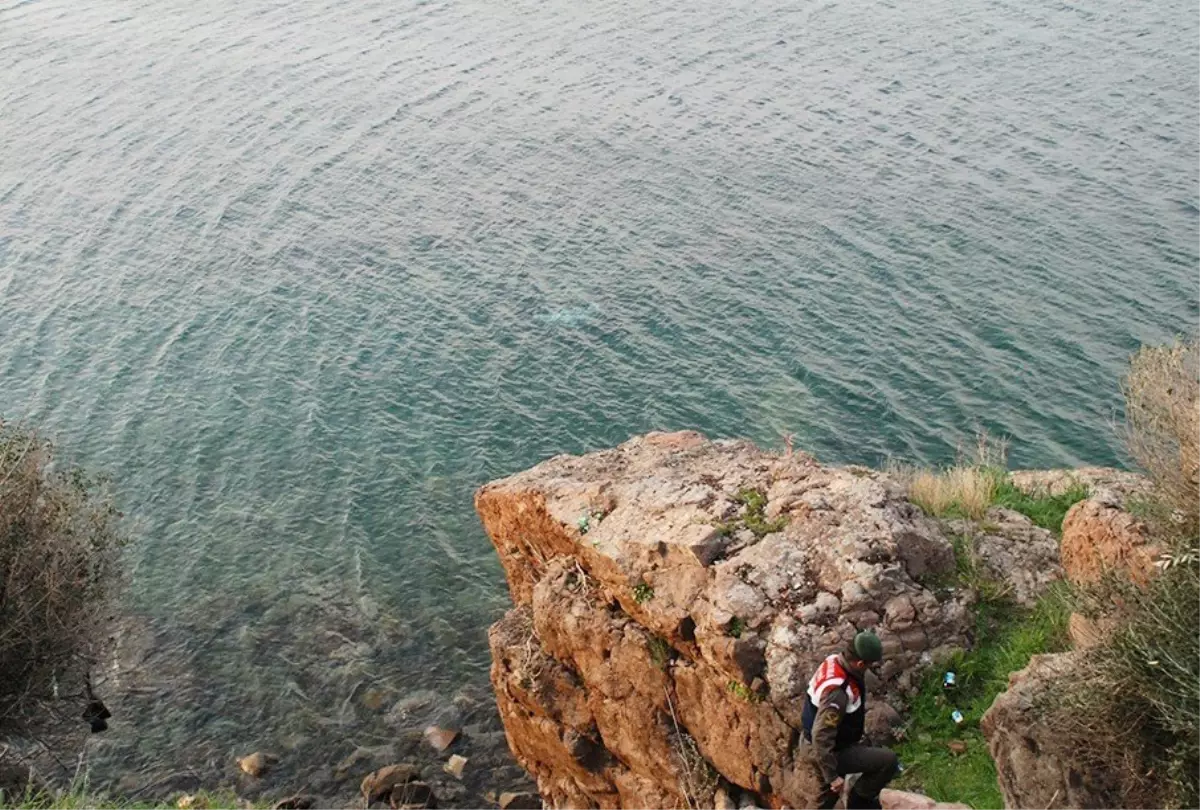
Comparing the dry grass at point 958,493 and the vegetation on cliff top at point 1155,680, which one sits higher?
the vegetation on cliff top at point 1155,680

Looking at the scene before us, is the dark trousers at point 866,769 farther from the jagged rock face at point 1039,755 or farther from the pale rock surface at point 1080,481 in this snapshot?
the pale rock surface at point 1080,481

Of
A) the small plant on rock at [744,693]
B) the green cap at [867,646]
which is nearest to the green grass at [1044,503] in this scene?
the small plant on rock at [744,693]

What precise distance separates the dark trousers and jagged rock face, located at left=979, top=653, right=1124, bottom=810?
54.0 inches

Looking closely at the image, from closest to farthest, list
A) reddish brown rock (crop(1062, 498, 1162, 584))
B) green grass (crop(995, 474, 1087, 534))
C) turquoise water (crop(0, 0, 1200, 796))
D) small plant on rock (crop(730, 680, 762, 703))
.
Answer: reddish brown rock (crop(1062, 498, 1162, 584)) → small plant on rock (crop(730, 680, 762, 703)) → green grass (crop(995, 474, 1087, 534)) → turquoise water (crop(0, 0, 1200, 796))

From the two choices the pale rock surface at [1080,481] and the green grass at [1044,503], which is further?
the green grass at [1044,503]

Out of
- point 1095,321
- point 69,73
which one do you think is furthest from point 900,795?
point 69,73

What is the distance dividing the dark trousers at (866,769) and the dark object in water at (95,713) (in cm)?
1857

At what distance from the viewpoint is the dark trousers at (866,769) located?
15219 millimetres

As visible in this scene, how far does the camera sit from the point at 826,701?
15039mm

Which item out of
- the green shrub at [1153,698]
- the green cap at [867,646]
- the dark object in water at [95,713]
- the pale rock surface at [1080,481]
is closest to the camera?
the green shrub at [1153,698]

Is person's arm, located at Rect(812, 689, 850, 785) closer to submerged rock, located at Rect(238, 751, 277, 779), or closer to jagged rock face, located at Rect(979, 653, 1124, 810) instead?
jagged rock face, located at Rect(979, 653, 1124, 810)

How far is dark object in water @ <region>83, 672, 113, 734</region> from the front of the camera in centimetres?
2694

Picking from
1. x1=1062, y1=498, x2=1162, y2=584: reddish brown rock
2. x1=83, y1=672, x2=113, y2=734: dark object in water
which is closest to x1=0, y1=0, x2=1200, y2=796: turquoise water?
x1=83, y1=672, x2=113, y2=734: dark object in water

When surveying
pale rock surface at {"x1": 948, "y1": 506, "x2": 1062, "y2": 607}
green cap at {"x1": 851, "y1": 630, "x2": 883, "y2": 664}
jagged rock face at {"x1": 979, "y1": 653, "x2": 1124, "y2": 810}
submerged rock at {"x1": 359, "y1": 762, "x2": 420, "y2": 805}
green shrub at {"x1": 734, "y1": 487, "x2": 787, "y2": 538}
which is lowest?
submerged rock at {"x1": 359, "y1": 762, "x2": 420, "y2": 805}
